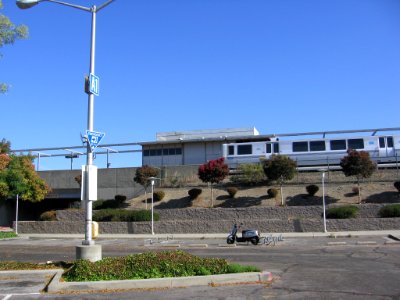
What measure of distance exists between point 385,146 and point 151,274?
33.2 m

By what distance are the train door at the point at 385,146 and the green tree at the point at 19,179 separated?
28717 mm

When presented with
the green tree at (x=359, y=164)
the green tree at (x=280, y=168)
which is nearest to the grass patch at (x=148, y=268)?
the green tree at (x=359, y=164)

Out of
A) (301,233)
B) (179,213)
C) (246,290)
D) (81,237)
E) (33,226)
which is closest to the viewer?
(246,290)

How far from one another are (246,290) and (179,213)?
26558 millimetres

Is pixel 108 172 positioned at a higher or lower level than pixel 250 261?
higher

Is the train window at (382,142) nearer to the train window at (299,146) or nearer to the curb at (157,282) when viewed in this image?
the train window at (299,146)

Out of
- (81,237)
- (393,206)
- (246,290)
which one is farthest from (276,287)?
(81,237)

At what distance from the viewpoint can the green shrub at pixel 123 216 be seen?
1380 inches

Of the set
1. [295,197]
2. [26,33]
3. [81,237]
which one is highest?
[26,33]

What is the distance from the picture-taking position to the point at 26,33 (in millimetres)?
14703

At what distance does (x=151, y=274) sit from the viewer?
1074 cm

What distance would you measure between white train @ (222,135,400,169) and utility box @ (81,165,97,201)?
3007cm

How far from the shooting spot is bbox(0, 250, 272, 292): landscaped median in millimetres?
10102

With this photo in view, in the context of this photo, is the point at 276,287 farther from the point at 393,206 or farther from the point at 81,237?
the point at 81,237
